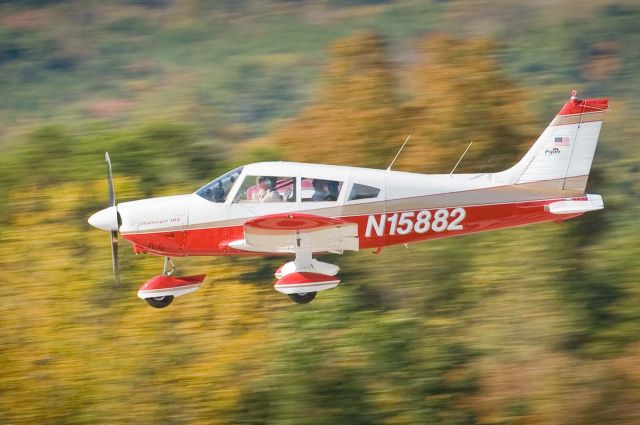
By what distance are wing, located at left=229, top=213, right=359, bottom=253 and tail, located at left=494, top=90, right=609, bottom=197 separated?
7.99 ft

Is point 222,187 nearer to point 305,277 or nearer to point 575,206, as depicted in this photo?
point 305,277

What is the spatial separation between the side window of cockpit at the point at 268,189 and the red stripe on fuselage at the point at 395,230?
52cm

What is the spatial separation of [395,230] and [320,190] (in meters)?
1.26

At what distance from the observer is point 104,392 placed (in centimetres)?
2470

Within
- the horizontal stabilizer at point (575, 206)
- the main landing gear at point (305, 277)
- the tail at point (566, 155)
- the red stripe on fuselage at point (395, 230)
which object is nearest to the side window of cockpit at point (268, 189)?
the red stripe on fuselage at point (395, 230)

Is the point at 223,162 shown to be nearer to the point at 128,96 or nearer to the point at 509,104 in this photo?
the point at 509,104

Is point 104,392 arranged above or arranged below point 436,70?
below

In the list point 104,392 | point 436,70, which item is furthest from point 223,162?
point 104,392

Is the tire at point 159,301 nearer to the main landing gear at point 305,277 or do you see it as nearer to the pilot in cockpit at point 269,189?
the main landing gear at point 305,277

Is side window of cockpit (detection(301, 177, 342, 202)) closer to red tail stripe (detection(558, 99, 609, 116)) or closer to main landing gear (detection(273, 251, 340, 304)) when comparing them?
main landing gear (detection(273, 251, 340, 304))

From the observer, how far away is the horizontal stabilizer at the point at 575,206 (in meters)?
15.1

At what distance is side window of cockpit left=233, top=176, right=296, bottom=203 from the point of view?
14922 millimetres

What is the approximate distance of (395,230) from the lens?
15.3 metres

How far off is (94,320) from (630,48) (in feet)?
163
